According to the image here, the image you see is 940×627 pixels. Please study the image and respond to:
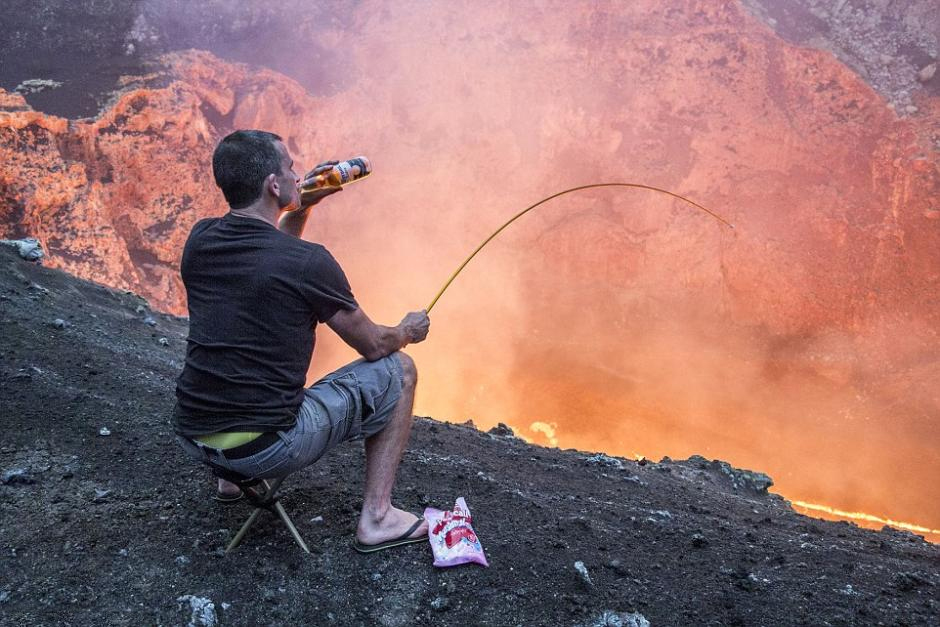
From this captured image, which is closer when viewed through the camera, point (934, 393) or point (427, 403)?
point (934, 393)

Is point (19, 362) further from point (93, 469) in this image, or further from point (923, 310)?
point (923, 310)

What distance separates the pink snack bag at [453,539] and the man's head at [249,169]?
4.49ft

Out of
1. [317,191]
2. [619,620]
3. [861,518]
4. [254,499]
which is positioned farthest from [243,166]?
[861,518]

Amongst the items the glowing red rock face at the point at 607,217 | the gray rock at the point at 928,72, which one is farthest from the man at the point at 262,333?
the gray rock at the point at 928,72

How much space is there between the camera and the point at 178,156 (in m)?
8.88

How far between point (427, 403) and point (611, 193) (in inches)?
182

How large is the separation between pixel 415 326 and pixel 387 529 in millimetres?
775

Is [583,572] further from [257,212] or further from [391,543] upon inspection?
[257,212]

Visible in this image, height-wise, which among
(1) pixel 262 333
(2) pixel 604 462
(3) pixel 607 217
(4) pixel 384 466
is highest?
(3) pixel 607 217

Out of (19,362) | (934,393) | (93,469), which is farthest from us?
(934,393)

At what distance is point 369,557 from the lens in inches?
94.2

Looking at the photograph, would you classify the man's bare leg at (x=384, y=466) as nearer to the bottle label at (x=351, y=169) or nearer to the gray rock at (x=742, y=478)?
the bottle label at (x=351, y=169)

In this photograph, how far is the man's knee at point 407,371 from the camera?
237 cm

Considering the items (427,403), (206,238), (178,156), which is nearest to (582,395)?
(427,403)
